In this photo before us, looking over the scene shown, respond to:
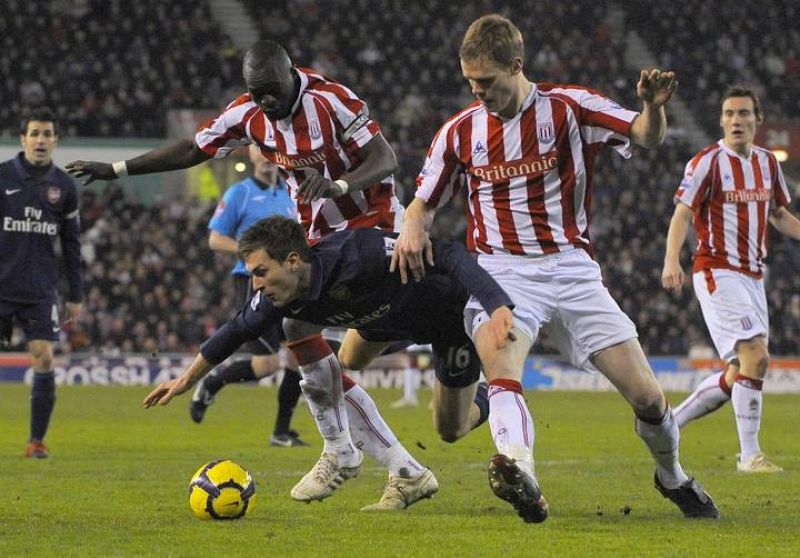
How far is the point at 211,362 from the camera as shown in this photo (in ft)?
19.9

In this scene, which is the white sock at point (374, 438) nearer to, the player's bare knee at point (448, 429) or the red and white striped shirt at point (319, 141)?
the player's bare knee at point (448, 429)

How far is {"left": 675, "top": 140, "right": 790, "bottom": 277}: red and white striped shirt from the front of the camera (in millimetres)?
9805

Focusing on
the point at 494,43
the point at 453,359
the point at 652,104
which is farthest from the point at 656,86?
the point at 453,359

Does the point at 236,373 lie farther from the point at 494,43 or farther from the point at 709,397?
the point at 494,43

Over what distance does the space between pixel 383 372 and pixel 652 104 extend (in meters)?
17.5

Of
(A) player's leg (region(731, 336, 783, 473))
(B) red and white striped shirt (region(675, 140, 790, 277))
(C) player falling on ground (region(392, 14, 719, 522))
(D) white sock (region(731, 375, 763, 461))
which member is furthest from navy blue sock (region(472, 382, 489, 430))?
(B) red and white striped shirt (region(675, 140, 790, 277))

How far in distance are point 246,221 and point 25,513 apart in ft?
17.6

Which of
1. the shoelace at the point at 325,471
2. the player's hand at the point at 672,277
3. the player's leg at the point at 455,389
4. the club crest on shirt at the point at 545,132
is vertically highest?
the club crest on shirt at the point at 545,132

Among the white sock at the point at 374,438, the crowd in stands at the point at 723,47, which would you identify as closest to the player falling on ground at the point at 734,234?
the white sock at the point at 374,438

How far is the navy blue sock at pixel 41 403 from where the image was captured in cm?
1031

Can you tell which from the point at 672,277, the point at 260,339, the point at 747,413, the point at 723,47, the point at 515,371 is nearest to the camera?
the point at 515,371

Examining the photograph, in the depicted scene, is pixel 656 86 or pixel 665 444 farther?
pixel 665 444

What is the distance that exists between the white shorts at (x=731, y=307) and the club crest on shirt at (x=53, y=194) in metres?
4.62

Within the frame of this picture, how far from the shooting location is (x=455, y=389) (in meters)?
7.12
